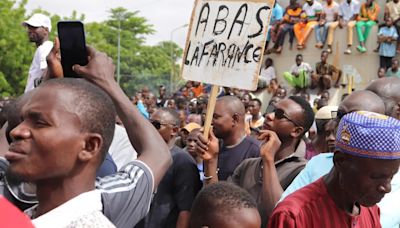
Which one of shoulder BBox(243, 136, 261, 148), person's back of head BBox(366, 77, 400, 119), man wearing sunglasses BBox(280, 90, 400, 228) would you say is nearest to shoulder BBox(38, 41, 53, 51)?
shoulder BBox(243, 136, 261, 148)

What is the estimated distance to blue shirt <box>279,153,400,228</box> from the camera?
10.6 feet

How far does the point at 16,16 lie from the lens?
37312mm

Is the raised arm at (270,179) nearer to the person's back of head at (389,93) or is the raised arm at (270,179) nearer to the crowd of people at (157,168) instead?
the crowd of people at (157,168)

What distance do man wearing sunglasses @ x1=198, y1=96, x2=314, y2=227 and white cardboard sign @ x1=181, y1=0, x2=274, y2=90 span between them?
1.23 feet

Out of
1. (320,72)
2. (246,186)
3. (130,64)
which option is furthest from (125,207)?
(130,64)

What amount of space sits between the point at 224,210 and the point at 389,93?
83.5 inches

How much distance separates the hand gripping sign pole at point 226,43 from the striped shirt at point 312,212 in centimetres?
159

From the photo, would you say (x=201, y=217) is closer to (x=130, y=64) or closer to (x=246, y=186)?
(x=246, y=186)

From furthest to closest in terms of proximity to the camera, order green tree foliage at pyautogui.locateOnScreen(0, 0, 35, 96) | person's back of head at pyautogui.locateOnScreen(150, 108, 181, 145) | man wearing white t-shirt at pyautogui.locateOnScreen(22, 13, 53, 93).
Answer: green tree foliage at pyautogui.locateOnScreen(0, 0, 35, 96)
man wearing white t-shirt at pyautogui.locateOnScreen(22, 13, 53, 93)
person's back of head at pyautogui.locateOnScreen(150, 108, 181, 145)

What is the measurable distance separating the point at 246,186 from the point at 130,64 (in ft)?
210

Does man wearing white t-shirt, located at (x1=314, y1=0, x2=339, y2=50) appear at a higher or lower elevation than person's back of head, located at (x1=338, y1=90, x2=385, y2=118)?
lower

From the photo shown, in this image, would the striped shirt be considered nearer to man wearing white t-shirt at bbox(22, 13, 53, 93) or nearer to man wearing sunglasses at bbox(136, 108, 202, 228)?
man wearing sunglasses at bbox(136, 108, 202, 228)

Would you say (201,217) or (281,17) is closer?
(201,217)

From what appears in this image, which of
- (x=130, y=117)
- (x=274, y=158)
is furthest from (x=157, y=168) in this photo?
(x=274, y=158)
